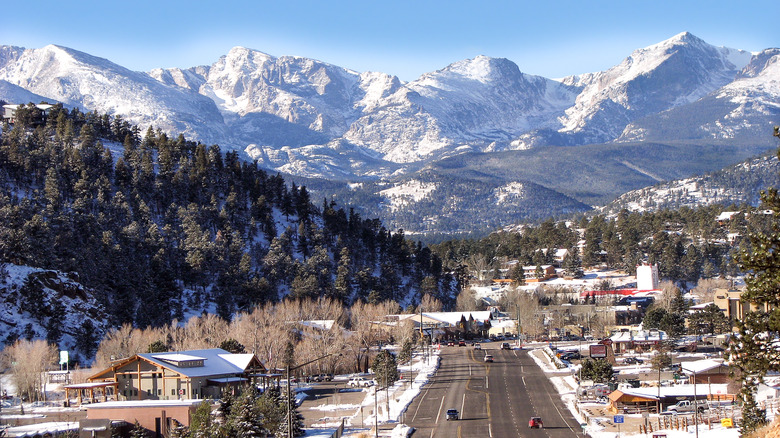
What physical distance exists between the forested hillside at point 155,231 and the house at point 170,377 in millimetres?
40452

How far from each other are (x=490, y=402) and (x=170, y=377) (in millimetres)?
31539

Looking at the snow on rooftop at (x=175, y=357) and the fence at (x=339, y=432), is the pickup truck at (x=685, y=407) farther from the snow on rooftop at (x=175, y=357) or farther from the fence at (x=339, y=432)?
the snow on rooftop at (x=175, y=357)

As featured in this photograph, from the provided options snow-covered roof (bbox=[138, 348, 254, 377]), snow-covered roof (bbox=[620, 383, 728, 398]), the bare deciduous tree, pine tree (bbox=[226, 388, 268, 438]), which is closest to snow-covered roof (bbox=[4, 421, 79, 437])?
snow-covered roof (bbox=[138, 348, 254, 377])

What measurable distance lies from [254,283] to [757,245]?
129 meters

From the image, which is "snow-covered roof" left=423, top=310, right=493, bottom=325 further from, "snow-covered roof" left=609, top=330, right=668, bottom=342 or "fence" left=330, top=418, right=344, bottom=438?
"fence" left=330, top=418, right=344, bottom=438

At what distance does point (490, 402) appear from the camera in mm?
94875

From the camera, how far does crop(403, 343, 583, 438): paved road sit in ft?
260

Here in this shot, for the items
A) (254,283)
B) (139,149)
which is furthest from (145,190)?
(254,283)

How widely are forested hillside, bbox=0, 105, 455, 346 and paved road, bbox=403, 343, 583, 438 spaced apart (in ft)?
149

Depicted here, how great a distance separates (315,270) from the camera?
17425 cm

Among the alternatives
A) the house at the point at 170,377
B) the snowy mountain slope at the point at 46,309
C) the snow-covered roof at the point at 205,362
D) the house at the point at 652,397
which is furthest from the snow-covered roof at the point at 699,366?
the snowy mountain slope at the point at 46,309

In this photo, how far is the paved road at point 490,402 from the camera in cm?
7919

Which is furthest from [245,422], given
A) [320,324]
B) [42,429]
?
[320,324]

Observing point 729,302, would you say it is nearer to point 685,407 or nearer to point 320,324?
point 320,324
